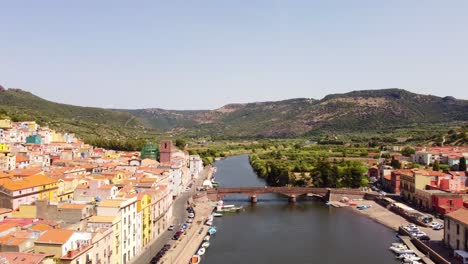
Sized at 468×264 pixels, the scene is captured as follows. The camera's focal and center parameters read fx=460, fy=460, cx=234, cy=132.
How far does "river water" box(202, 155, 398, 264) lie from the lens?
40.2 meters

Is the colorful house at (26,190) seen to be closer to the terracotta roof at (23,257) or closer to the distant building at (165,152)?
the terracotta roof at (23,257)

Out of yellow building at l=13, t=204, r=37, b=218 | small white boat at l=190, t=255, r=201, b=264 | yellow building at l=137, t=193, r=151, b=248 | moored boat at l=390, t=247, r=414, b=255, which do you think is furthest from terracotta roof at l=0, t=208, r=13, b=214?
moored boat at l=390, t=247, r=414, b=255

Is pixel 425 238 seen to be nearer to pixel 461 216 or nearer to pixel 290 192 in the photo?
pixel 461 216

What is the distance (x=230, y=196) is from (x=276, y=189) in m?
8.12

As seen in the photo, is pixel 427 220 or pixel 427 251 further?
pixel 427 220

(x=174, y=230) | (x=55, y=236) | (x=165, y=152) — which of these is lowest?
(x=174, y=230)

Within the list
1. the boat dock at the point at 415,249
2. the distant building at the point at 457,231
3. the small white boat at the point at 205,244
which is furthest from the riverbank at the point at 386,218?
the small white boat at the point at 205,244

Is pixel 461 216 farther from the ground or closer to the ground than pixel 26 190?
closer to the ground

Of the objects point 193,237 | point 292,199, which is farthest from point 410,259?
point 292,199

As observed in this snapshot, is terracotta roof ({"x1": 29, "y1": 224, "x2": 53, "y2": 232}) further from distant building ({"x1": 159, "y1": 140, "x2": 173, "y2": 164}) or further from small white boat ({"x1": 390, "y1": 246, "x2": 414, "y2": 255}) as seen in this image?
distant building ({"x1": 159, "y1": 140, "x2": 173, "y2": 164})

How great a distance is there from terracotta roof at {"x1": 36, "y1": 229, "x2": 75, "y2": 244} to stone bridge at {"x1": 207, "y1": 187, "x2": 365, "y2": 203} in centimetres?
3897

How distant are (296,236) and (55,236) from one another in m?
27.8

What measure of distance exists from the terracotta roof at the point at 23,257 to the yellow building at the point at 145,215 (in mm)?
14436

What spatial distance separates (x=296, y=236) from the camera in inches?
1876
